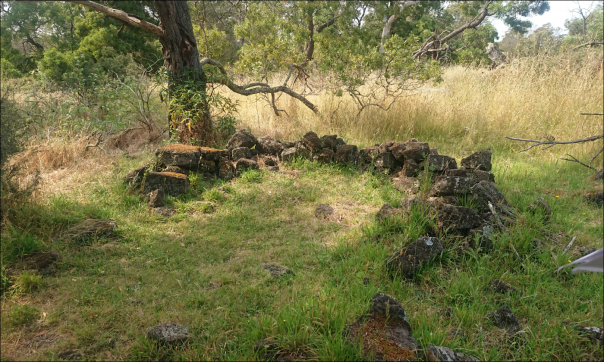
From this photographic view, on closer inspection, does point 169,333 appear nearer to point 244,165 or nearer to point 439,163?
point 244,165

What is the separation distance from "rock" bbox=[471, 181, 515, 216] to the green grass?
0.19 meters

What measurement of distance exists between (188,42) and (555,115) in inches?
249

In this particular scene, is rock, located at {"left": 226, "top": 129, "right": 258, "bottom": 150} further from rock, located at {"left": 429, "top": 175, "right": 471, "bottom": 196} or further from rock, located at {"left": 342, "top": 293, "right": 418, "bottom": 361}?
rock, located at {"left": 342, "top": 293, "right": 418, "bottom": 361}

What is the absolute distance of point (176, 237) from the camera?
394 cm

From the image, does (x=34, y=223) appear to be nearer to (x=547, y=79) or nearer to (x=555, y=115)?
(x=555, y=115)

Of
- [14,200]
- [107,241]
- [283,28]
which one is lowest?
[107,241]

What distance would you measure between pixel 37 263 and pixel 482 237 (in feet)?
12.4

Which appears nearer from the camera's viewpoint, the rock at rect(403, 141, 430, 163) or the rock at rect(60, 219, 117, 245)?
the rock at rect(60, 219, 117, 245)

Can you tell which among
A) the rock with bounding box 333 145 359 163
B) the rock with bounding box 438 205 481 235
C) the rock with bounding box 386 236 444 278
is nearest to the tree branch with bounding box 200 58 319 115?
the rock with bounding box 333 145 359 163

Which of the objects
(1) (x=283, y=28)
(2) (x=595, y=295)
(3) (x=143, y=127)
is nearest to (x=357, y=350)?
(2) (x=595, y=295)

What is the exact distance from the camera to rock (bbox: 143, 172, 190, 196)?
4715 millimetres

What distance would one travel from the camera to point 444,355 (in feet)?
6.91

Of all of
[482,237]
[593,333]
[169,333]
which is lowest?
[593,333]

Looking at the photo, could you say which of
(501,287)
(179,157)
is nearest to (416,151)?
(501,287)
